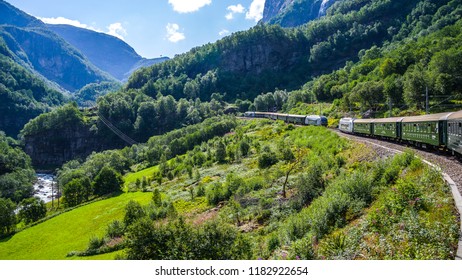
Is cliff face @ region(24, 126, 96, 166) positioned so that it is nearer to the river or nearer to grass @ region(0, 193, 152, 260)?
the river

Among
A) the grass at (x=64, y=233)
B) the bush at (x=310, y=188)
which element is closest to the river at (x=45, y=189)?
the grass at (x=64, y=233)

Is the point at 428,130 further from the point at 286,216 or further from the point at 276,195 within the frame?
the point at 276,195

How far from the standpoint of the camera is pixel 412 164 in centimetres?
2256

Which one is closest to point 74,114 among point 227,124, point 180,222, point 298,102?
point 227,124

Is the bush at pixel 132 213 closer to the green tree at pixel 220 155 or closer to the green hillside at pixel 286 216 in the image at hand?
the green hillside at pixel 286 216

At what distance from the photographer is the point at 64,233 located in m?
54.2

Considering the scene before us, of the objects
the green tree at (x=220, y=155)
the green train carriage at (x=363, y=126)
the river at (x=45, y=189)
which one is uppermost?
the green train carriage at (x=363, y=126)

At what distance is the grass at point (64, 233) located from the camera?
44.7m

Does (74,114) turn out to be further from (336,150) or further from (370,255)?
(370,255)

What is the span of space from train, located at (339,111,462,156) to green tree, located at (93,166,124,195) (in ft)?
203

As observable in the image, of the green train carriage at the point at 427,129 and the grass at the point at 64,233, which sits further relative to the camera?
the grass at the point at 64,233

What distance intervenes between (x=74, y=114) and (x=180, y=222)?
647 feet

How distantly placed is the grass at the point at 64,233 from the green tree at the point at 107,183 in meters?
8.83

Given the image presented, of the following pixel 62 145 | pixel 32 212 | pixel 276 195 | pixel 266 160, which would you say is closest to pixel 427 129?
pixel 276 195
